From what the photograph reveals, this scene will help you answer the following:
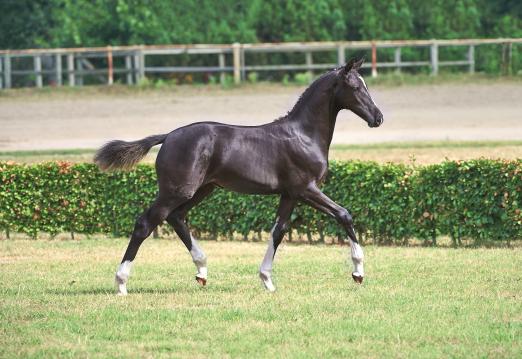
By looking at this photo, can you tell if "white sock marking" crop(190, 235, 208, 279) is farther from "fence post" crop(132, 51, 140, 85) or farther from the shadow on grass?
"fence post" crop(132, 51, 140, 85)

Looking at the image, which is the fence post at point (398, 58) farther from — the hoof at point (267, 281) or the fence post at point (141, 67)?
the hoof at point (267, 281)

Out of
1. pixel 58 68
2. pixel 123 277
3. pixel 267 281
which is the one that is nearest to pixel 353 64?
pixel 267 281

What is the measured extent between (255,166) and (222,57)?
2486cm

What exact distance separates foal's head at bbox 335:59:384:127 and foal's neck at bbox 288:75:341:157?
0.34ft

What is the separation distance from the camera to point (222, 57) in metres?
36.4

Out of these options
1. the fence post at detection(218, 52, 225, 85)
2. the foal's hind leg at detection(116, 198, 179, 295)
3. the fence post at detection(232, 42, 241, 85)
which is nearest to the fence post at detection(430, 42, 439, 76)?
the fence post at detection(232, 42, 241, 85)

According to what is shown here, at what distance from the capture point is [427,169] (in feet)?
52.9

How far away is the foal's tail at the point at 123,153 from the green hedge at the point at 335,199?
16.3 feet

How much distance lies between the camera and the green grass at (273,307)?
9.12 metres

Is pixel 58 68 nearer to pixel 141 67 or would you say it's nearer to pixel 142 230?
pixel 141 67

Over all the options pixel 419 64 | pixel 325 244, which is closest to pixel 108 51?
pixel 419 64

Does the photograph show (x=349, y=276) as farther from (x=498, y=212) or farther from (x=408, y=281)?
(x=498, y=212)

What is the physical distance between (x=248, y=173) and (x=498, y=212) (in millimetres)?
4849

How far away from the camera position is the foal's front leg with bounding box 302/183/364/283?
38.3 ft
